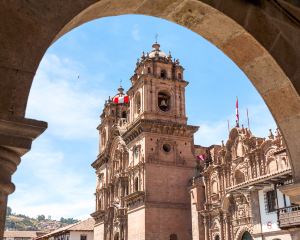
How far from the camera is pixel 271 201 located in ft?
82.3

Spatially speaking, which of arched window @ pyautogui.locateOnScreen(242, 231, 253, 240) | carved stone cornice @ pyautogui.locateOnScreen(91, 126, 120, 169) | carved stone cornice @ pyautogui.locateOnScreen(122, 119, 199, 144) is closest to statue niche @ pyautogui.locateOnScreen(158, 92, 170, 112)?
carved stone cornice @ pyautogui.locateOnScreen(122, 119, 199, 144)

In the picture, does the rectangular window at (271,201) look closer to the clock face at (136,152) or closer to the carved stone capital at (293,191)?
the clock face at (136,152)

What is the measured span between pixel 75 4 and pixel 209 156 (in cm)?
3741

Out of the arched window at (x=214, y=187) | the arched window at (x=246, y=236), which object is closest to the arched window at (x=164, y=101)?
the arched window at (x=214, y=187)

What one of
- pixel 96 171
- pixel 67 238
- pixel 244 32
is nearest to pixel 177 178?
pixel 96 171

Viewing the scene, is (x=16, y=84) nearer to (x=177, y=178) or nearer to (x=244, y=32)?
(x=244, y=32)

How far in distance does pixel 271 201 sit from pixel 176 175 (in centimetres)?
1201

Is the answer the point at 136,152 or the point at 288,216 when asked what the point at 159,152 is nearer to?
the point at 136,152

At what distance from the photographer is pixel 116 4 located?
3.95 metres

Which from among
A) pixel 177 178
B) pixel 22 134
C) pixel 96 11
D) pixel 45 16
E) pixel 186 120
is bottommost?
pixel 22 134

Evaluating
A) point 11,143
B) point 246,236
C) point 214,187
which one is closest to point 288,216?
point 246,236

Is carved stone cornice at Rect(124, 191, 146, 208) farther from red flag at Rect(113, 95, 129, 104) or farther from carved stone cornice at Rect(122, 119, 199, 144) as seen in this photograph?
red flag at Rect(113, 95, 129, 104)

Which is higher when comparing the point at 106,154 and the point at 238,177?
the point at 106,154

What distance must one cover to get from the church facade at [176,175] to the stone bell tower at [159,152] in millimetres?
80
